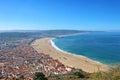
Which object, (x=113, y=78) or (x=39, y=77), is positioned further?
(x=39, y=77)

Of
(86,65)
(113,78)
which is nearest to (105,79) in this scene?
(113,78)

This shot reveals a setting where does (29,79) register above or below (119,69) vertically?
below

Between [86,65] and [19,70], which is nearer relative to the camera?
[19,70]

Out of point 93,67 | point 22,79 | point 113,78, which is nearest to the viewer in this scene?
point 113,78

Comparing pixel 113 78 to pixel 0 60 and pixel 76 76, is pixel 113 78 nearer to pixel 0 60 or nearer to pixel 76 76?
pixel 76 76

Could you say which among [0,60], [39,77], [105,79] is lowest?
[0,60]

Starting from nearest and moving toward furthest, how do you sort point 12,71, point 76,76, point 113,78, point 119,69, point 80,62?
point 113,78 → point 119,69 → point 76,76 → point 12,71 → point 80,62

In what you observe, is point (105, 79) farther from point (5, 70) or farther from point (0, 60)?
point (0, 60)

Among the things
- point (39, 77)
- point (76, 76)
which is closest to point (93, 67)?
point (76, 76)

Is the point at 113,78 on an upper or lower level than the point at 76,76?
upper
